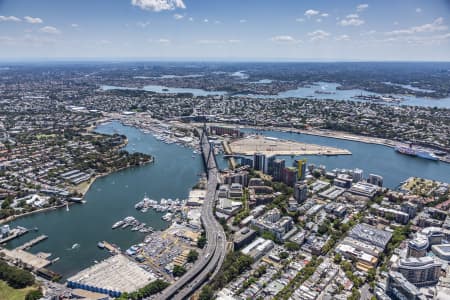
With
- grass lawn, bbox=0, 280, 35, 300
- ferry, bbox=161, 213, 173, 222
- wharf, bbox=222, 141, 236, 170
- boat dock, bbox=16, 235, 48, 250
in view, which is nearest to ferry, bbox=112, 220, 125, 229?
ferry, bbox=161, 213, 173, 222

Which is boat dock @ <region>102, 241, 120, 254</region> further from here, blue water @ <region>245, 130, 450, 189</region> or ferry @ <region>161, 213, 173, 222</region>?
blue water @ <region>245, 130, 450, 189</region>

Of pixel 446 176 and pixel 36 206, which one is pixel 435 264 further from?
pixel 36 206

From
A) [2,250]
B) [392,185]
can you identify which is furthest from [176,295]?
[392,185]

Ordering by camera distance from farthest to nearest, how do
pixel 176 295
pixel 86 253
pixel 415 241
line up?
pixel 86 253
pixel 415 241
pixel 176 295

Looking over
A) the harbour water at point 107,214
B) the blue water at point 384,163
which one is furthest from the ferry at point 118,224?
the blue water at point 384,163

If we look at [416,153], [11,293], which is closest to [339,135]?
[416,153]

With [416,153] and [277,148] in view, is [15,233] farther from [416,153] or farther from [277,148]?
[416,153]
